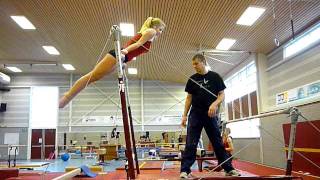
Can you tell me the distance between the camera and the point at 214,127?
12.9 feet

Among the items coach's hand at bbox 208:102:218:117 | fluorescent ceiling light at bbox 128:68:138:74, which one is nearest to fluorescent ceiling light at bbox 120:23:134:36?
fluorescent ceiling light at bbox 128:68:138:74

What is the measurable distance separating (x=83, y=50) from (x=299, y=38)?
30.2ft

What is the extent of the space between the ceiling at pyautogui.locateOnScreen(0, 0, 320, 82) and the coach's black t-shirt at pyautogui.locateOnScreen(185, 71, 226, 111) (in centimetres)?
298

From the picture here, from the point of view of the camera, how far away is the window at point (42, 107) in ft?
69.1

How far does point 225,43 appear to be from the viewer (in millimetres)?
12188

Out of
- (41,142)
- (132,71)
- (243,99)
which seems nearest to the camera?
(243,99)

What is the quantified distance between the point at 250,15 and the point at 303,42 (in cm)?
185

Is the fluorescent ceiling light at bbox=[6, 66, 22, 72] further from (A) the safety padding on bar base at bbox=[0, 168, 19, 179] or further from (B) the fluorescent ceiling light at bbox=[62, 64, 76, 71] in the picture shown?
(A) the safety padding on bar base at bbox=[0, 168, 19, 179]

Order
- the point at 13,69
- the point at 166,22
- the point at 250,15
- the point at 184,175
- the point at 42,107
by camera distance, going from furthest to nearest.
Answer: the point at 42,107, the point at 13,69, the point at 166,22, the point at 250,15, the point at 184,175

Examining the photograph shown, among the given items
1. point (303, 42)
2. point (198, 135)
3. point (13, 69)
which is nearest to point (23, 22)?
point (13, 69)

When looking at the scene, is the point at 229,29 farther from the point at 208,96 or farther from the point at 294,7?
the point at 208,96

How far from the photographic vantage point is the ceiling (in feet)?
29.8

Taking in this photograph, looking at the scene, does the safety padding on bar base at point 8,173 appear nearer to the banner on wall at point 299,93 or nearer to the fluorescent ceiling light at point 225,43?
the banner on wall at point 299,93

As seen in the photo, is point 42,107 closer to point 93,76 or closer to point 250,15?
point 250,15
